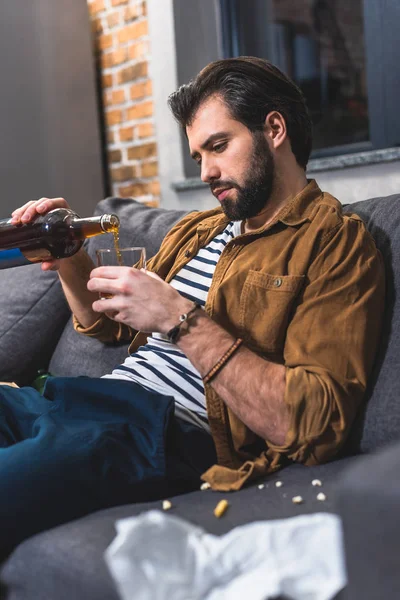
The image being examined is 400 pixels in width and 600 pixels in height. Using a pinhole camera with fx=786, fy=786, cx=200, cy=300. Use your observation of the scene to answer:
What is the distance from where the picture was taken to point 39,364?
7.61 ft

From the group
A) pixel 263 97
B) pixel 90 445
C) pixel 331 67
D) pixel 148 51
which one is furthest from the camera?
pixel 331 67

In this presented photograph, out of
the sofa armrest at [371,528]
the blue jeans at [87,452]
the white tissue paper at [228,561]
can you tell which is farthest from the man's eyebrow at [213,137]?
the sofa armrest at [371,528]

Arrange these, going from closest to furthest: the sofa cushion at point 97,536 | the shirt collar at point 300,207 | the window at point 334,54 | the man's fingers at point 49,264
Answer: the sofa cushion at point 97,536, the shirt collar at point 300,207, the man's fingers at point 49,264, the window at point 334,54

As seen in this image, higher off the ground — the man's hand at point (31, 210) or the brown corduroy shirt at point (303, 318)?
the man's hand at point (31, 210)

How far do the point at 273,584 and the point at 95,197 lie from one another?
250cm

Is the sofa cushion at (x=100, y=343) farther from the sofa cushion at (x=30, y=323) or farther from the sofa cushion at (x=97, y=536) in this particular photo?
the sofa cushion at (x=97, y=536)

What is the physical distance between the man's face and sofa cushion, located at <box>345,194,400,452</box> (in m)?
0.27

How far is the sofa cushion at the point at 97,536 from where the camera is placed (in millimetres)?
1090

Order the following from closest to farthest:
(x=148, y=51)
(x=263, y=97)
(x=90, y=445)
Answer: (x=90, y=445), (x=263, y=97), (x=148, y=51)

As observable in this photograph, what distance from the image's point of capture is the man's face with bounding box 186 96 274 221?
1.66 metres

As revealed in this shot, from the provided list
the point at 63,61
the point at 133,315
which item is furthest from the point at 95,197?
the point at 133,315

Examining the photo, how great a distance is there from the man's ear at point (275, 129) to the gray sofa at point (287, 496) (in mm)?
222

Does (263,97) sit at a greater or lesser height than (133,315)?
greater

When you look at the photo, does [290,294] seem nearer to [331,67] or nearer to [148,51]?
[148,51]
